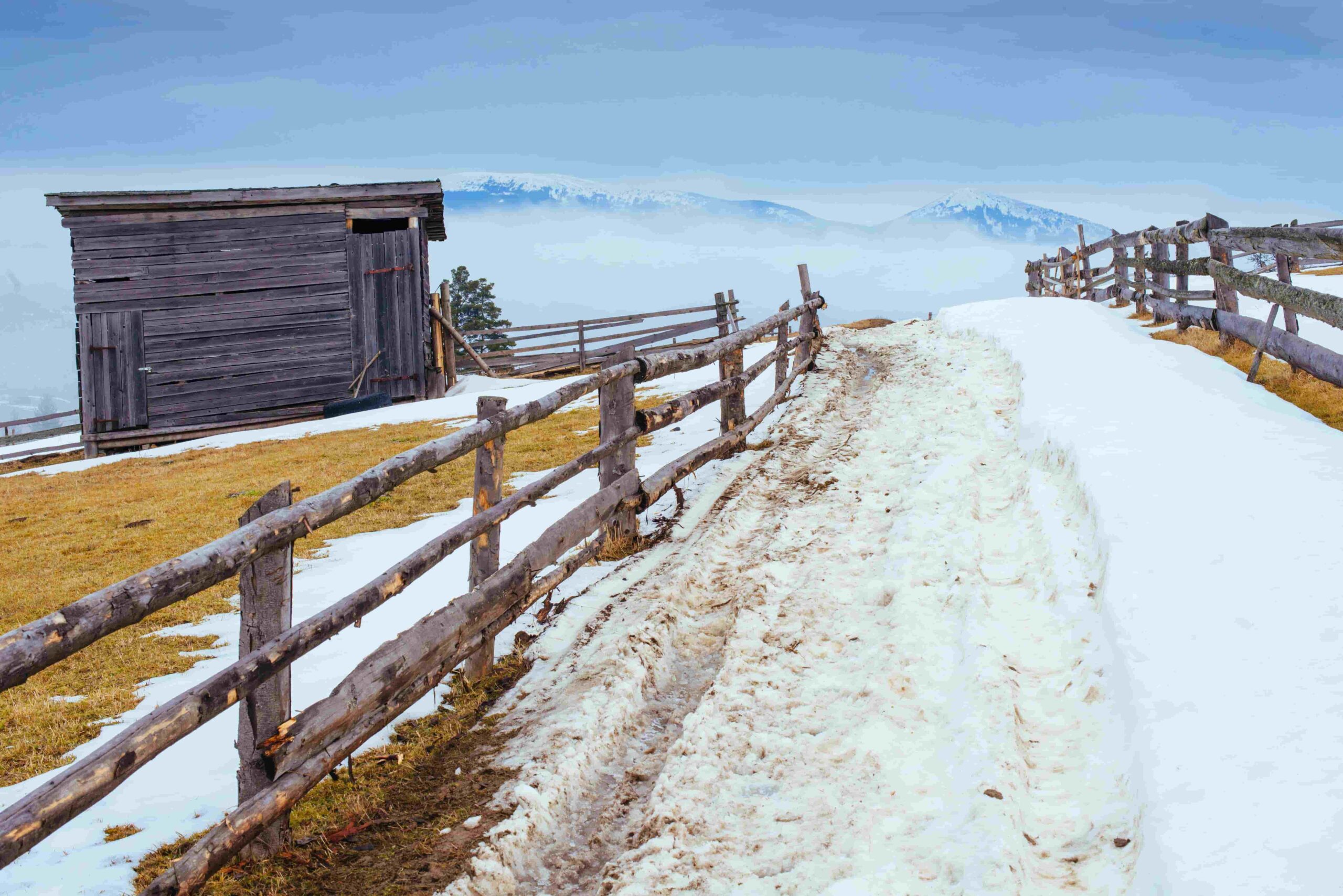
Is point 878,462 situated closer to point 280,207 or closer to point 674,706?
point 674,706

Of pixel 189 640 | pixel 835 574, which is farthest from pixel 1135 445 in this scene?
pixel 189 640

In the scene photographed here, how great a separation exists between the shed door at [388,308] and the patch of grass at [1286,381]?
1541 cm

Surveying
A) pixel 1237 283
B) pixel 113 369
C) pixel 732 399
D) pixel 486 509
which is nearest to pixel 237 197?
pixel 113 369

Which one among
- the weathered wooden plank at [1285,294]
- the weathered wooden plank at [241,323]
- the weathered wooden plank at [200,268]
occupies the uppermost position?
the weathered wooden plank at [200,268]

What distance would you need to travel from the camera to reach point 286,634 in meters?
3.25

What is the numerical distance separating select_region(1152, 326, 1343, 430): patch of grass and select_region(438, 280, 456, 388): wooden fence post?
619 inches

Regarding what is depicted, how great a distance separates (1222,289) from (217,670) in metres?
11.1

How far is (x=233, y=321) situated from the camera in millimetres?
19734

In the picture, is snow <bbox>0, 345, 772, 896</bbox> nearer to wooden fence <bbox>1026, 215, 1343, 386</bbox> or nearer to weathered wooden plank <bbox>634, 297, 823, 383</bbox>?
weathered wooden plank <bbox>634, 297, 823, 383</bbox>

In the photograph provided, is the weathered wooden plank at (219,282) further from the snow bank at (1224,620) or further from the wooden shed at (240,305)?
the snow bank at (1224,620)

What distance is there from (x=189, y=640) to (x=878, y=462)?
5.46m

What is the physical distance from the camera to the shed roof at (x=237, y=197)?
1873 centimetres

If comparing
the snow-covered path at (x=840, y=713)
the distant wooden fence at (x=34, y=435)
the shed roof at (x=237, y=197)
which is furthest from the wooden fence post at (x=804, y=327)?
the distant wooden fence at (x=34, y=435)

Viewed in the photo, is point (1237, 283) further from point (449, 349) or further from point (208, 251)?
point (208, 251)
